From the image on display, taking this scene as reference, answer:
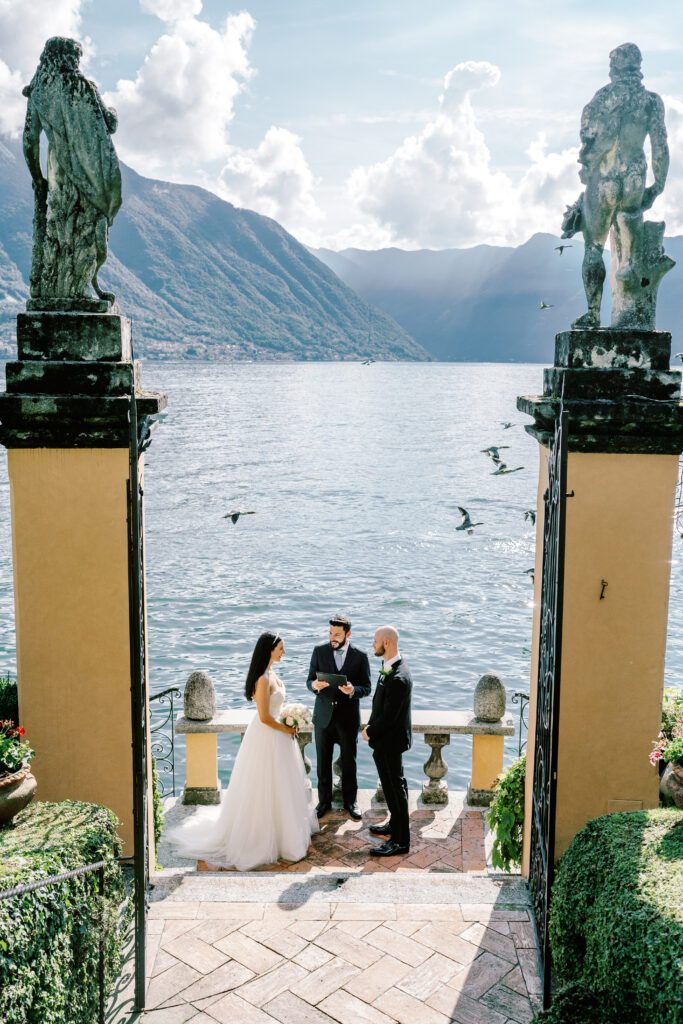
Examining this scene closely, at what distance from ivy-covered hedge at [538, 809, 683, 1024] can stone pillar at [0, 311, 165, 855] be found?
2.65 m

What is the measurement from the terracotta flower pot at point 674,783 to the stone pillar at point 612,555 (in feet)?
1.18

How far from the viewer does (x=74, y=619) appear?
5.63 meters

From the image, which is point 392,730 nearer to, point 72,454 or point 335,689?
point 335,689

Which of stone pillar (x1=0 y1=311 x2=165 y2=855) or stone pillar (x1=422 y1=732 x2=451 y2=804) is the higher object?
stone pillar (x1=0 y1=311 x2=165 y2=855)

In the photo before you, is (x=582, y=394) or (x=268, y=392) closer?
(x=582, y=394)

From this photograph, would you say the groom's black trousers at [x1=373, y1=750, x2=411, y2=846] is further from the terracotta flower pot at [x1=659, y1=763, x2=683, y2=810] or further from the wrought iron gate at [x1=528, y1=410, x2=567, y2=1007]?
the terracotta flower pot at [x1=659, y1=763, x2=683, y2=810]

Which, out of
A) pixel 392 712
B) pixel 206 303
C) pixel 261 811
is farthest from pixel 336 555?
pixel 206 303

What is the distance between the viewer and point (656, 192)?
5.52 meters

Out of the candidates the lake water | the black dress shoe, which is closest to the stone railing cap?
the black dress shoe

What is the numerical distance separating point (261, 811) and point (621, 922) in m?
3.59

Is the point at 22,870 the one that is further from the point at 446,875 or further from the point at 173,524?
the point at 173,524

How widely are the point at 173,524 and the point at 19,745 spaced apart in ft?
94.9

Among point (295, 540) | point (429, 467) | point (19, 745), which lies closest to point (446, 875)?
point (19, 745)

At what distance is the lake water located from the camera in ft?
64.5
